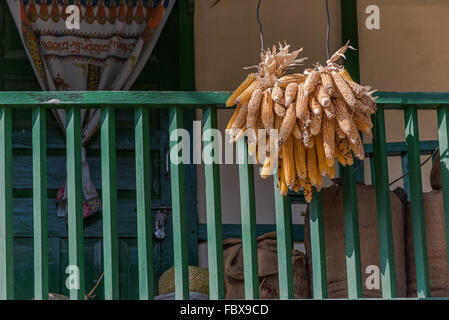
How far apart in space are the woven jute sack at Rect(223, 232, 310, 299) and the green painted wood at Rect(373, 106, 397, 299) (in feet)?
2.44

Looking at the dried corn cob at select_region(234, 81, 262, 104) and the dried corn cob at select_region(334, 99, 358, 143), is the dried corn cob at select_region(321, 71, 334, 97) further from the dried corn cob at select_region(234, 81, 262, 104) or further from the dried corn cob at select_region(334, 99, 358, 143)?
the dried corn cob at select_region(234, 81, 262, 104)

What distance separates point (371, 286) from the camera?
15.2ft

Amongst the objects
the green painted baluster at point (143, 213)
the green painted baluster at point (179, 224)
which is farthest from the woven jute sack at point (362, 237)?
the green painted baluster at point (143, 213)

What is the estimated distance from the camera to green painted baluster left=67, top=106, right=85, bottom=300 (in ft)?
13.4

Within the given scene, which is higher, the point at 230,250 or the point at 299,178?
the point at 299,178

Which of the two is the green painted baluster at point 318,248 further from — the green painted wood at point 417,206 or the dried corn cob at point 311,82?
the dried corn cob at point 311,82

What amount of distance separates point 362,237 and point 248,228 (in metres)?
0.86

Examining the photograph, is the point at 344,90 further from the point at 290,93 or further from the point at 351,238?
the point at 351,238

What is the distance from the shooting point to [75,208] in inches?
164

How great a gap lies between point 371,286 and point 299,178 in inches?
40.0

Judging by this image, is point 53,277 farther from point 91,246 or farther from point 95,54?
point 95,54
